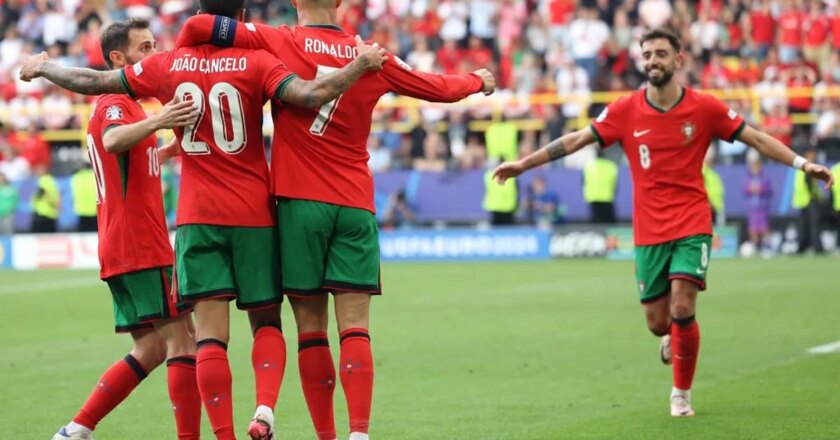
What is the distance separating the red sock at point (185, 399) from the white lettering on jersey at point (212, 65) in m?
1.55

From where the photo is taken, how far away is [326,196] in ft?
24.1

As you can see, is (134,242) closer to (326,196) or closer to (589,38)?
(326,196)

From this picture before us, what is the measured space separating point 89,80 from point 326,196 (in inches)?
51.8

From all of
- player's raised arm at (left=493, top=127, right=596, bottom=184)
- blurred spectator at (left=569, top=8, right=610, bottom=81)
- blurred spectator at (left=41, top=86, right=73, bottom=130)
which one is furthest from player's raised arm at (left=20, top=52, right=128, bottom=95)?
blurred spectator at (left=41, top=86, right=73, bottom=130)

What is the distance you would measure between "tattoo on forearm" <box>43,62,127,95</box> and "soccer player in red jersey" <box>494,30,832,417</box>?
3.17 meters

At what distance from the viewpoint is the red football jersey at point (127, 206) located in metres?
7.87

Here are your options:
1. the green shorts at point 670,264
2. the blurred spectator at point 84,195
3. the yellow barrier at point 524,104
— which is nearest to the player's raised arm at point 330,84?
the green shorts at point 670,264

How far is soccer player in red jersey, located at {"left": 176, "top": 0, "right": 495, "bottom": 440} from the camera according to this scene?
7.32 metres

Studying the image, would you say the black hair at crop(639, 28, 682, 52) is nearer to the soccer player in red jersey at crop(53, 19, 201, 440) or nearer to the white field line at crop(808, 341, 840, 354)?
the soccer player in red jersey at crop(53, 19, 201, 440)

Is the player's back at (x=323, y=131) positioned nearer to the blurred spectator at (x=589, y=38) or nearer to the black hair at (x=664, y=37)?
the black hair at (x=664, y=37)

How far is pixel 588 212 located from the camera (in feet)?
90.3

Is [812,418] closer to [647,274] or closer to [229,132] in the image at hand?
[647,274]

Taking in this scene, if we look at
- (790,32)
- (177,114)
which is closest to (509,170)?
(177,114)

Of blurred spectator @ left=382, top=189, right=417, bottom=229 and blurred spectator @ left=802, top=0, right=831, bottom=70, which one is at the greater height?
blurred spectator @ left=802, top=0, right=831, bottom=70
